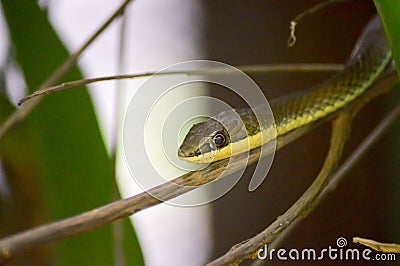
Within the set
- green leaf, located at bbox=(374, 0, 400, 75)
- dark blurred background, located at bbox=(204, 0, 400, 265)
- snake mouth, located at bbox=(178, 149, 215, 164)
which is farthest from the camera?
dark blurred background, located at bbox=(204, 0, 400, 265)

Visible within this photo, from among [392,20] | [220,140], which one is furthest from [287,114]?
[392,20]

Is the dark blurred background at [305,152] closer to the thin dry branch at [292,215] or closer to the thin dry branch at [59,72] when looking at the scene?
the thin dry branch at [292,215]

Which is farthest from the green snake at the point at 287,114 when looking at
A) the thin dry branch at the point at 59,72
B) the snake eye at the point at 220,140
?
the thin dry branch at the point at 59,72

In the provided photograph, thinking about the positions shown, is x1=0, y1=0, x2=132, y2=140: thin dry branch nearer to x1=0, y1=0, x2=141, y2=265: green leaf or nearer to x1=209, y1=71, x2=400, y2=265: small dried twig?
x1=0, y1=0, x2=141, y2=265: green leaf

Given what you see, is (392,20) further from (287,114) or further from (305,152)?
(305,152)

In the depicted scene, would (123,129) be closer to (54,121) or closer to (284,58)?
(54,121)

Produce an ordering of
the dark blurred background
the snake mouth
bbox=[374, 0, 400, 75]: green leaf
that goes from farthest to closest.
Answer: the dark blurred background, the snake mouth, bbox=[374, 0, 400, 75]: green leaf

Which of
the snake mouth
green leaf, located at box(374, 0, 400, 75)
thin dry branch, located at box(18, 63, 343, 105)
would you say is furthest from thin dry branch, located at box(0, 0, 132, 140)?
green leaf, located at box(374, 0, 400, 75)
